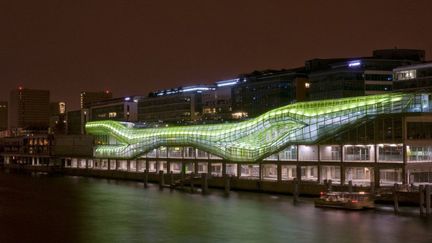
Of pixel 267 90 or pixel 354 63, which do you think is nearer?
pixel 354 63

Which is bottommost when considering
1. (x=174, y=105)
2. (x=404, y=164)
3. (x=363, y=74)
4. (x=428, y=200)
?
(x=428, y=200)

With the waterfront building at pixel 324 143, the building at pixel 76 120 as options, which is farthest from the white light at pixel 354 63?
the building at pixel 76 120

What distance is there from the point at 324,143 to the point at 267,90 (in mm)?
59439

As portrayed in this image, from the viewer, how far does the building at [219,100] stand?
12898cm

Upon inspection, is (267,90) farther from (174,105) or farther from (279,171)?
(279,171)

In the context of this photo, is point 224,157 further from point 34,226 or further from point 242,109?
point 242,109

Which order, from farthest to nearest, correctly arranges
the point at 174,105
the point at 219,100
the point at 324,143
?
the point at 174,105 → the point at 219,100 → the point at 324,143

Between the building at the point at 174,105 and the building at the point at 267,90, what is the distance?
10.8 metres

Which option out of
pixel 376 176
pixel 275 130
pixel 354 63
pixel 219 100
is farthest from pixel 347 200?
pixel 219 100

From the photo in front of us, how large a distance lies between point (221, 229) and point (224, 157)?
31.0 metres

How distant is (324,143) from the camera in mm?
58875

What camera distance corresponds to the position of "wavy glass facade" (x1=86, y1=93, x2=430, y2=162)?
179ft

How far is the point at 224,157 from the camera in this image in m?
71.2

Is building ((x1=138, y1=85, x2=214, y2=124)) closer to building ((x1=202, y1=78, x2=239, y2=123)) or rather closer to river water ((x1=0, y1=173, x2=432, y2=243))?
building ((x1=202, y1=78, x2=239, y2=123))
